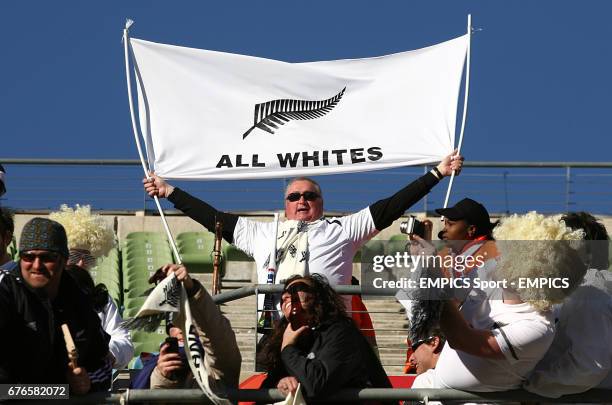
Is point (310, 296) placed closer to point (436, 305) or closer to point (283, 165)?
point (436, 305)

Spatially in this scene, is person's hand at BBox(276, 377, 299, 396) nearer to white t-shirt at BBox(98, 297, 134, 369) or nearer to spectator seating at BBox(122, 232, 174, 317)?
white t-shirt at BBox(98, 297, 134, 369)

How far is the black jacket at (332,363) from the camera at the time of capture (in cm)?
659

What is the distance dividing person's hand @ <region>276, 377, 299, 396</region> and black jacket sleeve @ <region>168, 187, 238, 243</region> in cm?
301

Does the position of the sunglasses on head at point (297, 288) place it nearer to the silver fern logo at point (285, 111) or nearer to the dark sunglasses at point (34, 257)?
the dark sunglasses at point (34, 257)

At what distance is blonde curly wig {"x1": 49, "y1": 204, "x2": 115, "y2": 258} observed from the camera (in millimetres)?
8602

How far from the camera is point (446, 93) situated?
10.7 m

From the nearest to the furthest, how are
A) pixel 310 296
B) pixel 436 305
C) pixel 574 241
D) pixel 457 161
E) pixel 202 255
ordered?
pixel 436 305 → pixel 574 241 → pixel 310 296 → pixel 457 161 → pixel 202 255

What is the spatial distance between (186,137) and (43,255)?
415 centimetres

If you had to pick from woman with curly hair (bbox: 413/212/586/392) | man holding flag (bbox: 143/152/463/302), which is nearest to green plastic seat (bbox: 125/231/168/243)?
man holding flag (bbox: 143/152/463/302)

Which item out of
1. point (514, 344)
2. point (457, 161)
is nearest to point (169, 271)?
point (514, 344)

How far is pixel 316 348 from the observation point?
22.4 feet

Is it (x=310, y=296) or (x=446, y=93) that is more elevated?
(x=446, y=93)

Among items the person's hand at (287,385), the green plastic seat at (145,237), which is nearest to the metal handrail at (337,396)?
the person's hand at (287,385)

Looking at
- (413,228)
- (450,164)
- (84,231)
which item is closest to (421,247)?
(413,228)
